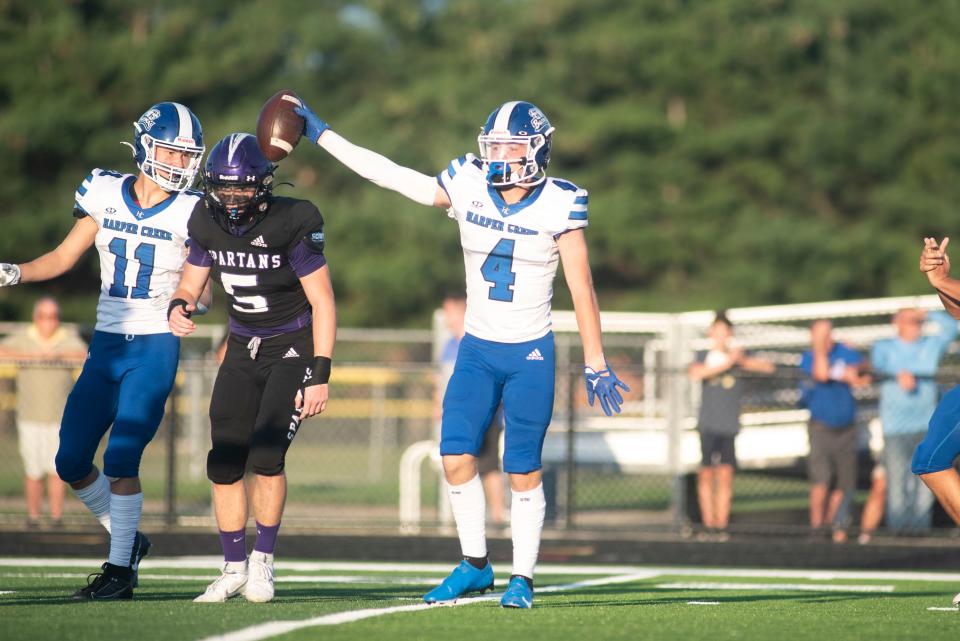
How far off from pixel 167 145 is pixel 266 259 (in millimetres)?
868

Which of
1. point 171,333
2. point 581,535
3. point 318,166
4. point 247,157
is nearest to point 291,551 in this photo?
point 581,535

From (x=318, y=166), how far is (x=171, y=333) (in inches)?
1094

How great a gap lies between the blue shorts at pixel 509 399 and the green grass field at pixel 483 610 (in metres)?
0.72

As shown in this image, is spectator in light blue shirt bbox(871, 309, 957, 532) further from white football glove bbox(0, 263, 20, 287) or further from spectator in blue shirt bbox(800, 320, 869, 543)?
white football glove bbox(0, 263, 20, 287)

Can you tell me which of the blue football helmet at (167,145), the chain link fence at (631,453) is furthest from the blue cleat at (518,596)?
the chain link fence at (631,453)

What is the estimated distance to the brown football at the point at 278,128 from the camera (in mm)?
6375

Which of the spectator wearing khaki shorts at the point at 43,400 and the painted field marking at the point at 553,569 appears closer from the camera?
the painted field marking at the point at 553,569

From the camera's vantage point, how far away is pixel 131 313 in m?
6.82

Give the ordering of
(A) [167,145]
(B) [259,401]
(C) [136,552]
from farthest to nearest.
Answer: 1. (C) [136,552]
2. (A) [167,145]
3. (B) [259,401]

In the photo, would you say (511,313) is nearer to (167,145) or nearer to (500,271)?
(500,271)

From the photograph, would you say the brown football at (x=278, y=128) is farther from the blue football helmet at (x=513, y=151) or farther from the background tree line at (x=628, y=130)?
the background tree line at (x=628, y=130)

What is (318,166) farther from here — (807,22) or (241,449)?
(241,449)

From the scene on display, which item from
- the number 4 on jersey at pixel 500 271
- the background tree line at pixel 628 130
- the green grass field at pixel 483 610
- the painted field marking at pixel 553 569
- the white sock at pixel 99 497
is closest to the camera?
the green grass field at pixel 483 610

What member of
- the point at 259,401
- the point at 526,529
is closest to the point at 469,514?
the point at 526,529
